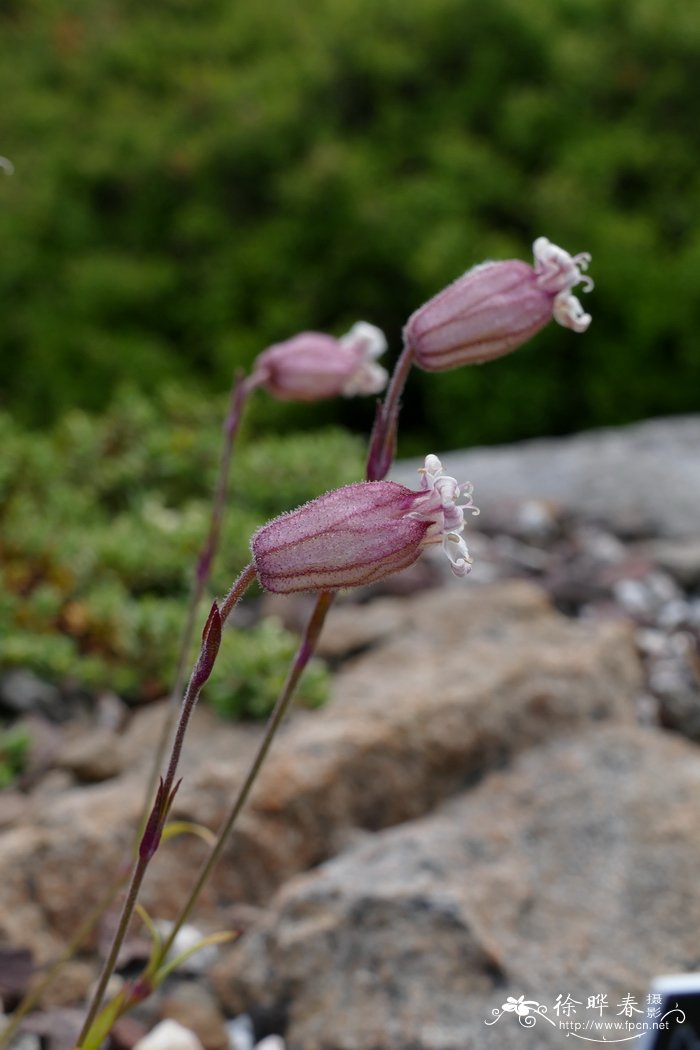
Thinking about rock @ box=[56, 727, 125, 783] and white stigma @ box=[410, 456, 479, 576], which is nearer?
white stigma @ box=[410, 456, 479, 576]

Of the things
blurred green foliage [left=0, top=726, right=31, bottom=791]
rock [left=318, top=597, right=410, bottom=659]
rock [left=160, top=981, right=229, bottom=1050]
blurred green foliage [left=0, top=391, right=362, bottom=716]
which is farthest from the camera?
rock [left=318, top=597, right=410, bottom=659]

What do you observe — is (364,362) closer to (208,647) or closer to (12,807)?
(208,647)

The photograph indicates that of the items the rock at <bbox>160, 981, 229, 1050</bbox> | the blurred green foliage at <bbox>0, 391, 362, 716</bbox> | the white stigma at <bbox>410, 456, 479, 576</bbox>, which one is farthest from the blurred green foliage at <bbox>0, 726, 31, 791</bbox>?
the white stigma at <bbox>410, 456, 479, 576</bbox>

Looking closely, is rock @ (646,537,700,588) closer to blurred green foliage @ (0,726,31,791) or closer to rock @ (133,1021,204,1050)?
blurred green foliage @ (0,726,31,791)

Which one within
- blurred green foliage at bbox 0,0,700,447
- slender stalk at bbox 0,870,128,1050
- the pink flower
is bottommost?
slender stalk at bbox 0,870,128,1050

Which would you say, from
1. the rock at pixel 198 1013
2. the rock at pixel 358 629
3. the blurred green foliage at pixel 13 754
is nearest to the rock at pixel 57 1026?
the rock at pixel 198 1013

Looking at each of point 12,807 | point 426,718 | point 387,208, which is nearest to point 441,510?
point 426,718
